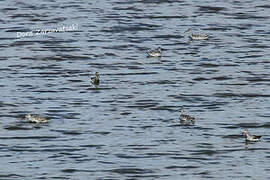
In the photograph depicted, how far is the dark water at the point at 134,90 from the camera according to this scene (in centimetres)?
3853

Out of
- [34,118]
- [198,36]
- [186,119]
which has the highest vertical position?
[198,36]

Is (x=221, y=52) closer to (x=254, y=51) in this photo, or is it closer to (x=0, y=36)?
(x=254, y=51)

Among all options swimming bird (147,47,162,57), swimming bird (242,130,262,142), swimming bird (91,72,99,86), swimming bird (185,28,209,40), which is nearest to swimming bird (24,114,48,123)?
swimming bird (242,130,262,142)

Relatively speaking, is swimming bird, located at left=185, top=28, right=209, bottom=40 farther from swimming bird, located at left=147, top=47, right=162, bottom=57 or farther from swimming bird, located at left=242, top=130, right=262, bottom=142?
swimming bird, located at left=242, top=130, right=262, bottom=142

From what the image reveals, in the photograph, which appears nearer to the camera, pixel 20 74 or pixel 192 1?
pixel 20 74

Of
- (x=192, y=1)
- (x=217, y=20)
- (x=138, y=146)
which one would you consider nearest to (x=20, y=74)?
(x=138, y=146)

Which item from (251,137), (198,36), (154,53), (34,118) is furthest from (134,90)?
(198,36)

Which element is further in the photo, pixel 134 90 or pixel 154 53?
pixel 154 53

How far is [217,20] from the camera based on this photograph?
70.6m

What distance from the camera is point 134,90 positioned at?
165 feet

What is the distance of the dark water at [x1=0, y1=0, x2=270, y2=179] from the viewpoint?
38531 mm

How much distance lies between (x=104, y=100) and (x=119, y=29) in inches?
729

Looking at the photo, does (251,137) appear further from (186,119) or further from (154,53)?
(154,53)

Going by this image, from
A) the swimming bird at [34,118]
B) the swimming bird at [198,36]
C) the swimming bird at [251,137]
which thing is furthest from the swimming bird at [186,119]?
the swimming bird at [198,36]
